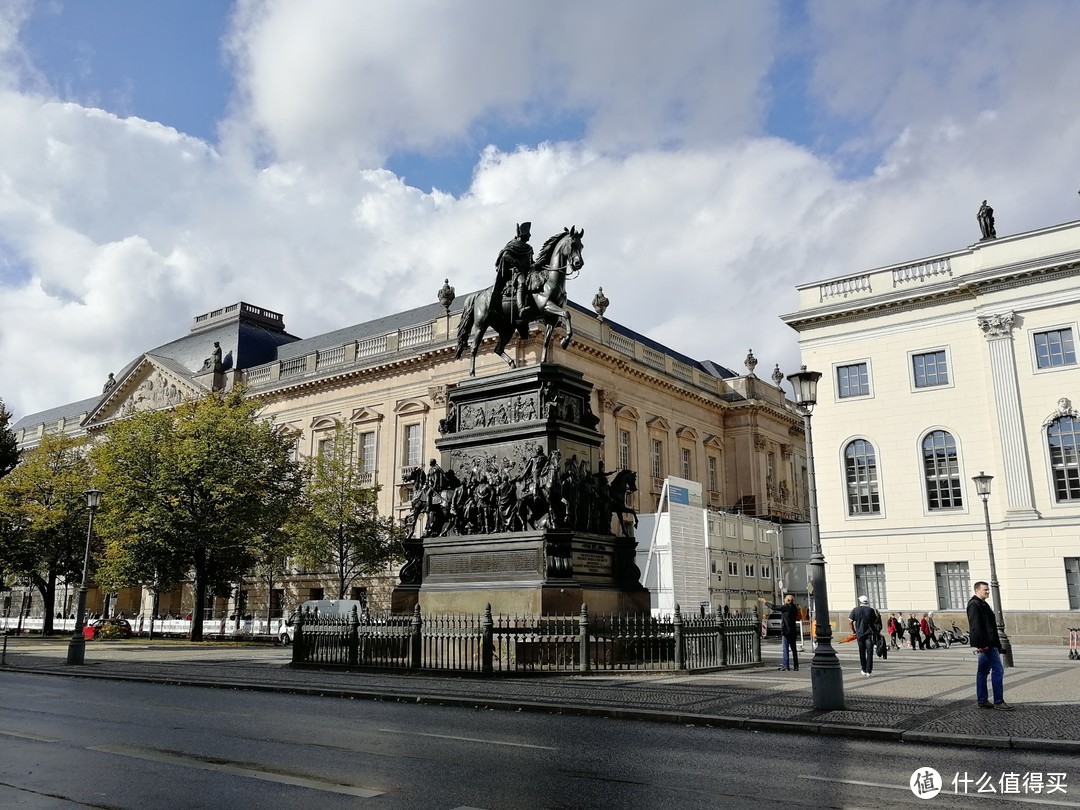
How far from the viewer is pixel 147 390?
216ft

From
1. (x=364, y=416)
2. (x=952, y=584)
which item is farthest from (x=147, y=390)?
(x=952, y=584)

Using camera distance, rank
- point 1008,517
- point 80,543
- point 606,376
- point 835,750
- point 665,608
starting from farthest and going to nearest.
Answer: point 606,376 → point 80,543 → point 665,608 → point 1008,517 → point 835,750

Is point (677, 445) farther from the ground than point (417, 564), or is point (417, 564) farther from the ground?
point (677, 445)

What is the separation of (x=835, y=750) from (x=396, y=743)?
4571mm

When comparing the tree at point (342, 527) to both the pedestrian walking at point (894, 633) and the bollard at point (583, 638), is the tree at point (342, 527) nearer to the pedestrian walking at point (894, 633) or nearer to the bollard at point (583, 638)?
the pedestrian walking at point (894, 633)

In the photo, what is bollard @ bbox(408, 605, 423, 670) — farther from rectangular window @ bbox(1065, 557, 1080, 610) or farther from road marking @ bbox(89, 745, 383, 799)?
rectangular window @ bbox(1065, 557, 1080, 610)

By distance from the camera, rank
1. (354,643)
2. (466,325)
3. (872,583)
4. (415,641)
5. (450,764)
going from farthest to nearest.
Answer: (872,583) → (466,325) → (354,643) → (415,641) → (450,764)

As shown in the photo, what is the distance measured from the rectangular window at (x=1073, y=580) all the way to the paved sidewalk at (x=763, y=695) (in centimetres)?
1422

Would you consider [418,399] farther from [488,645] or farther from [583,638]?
[583,638]

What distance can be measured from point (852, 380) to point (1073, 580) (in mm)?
12571

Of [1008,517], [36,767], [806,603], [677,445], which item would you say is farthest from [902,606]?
[36,767]

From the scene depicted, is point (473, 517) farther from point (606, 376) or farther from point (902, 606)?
point (606, 376)

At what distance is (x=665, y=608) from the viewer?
1673 inches

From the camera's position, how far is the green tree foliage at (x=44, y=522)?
4678cm
